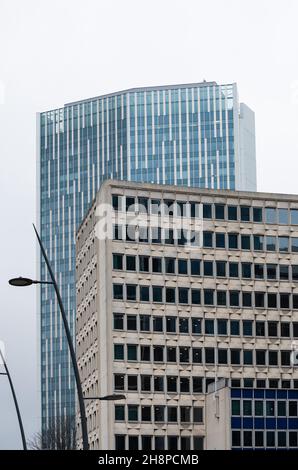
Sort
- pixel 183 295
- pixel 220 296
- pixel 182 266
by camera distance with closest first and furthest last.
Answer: pixel 183 295 → pixel 182 266 → pixel 220 296

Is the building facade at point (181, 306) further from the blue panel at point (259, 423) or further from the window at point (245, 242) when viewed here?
the blue panel at point (259, 423)

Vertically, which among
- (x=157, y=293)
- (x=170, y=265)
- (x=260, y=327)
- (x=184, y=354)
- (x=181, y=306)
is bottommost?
(x=184, y=354)

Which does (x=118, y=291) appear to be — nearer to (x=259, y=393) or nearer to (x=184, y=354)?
(x=184, y=354)

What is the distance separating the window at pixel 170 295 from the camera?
120 metres

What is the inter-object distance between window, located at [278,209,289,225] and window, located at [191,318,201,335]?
47.2ft

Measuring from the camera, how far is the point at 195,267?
12175cm

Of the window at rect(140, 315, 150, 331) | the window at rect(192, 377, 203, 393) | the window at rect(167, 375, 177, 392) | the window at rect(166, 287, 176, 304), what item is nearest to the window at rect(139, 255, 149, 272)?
the window at rect(166, 287, 176, 304)

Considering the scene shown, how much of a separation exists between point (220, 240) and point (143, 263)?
911cm

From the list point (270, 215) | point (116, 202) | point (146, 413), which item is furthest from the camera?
point (270, 215)

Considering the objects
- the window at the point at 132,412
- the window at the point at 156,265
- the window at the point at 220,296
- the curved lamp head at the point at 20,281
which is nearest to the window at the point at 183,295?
the window at the point at 156,265

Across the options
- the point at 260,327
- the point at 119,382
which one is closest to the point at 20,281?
the point at 119,382
